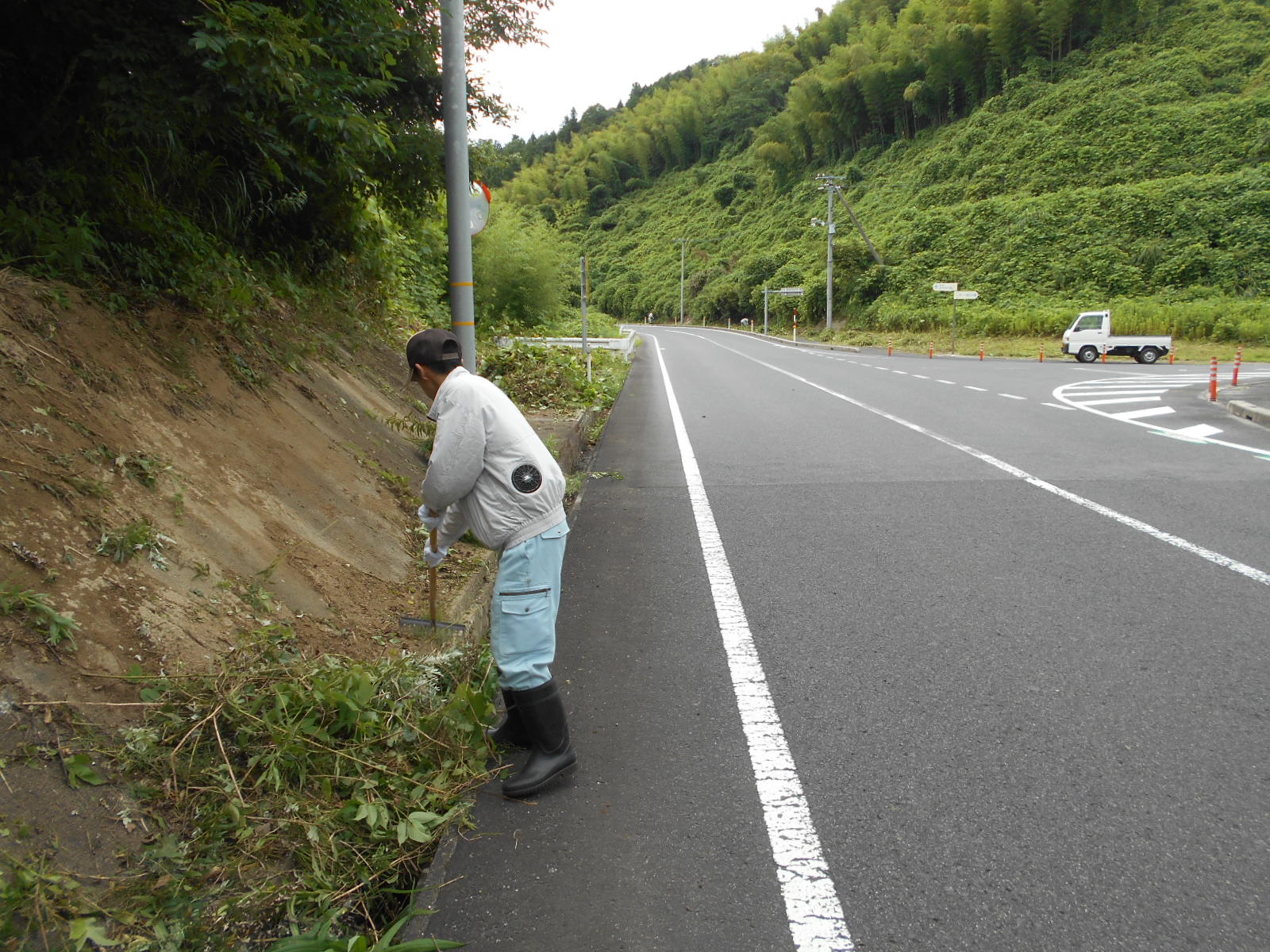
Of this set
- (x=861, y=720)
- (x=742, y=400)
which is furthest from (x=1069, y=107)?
(x=861, y=720)

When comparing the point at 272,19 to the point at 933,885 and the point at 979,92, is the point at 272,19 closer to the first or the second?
the point at 933,885

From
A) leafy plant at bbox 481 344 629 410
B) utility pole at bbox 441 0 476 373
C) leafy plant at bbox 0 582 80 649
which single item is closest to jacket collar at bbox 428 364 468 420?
leafy plant at bbox 0 582 80 649

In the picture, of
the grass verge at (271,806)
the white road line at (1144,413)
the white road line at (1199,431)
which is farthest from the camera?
the white road line at (1144,413)

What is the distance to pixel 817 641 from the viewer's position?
437 centimetres

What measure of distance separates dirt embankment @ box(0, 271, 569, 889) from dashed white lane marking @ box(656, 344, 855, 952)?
1536 millimetres

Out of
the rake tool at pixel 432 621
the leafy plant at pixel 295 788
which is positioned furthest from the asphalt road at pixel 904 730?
the rake tool at pixel 432 621

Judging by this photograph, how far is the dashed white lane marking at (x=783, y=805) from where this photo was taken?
7.84 ft

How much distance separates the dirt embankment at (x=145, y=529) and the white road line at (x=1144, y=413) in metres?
11.1

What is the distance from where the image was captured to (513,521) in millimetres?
3143

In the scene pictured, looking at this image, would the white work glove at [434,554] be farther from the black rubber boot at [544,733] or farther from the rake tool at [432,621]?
the black rubber boot at [544,733]

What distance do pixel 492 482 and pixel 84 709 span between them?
4.70 ft

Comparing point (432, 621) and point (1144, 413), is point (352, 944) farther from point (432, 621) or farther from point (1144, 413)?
point (1144, 413)

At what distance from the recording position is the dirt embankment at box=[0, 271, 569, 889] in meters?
2.51

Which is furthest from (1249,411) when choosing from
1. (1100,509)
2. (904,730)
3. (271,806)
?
(271,806)
